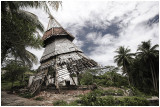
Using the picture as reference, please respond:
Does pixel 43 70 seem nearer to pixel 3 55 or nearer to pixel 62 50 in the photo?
pixel 62 50

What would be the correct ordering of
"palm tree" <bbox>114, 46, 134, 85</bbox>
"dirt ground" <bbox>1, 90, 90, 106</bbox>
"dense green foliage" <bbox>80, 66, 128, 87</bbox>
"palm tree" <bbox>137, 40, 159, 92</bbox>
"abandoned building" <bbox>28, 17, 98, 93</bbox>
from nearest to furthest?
"dirt ground" <bbox>1, 90, 90, 106</bbox>
"abandoned building" <bbox>28, 17, 98, 93</bbox>
"palm tree" <bbox>137, 40, 159, 92</bbox>
"dense green foliage" <bbox>80, 66, 128, 87</bbox>
"palm tree" <bbox>114, 46, 134, 85</bbox>

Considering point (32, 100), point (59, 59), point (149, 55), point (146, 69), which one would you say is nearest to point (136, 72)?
point (146, 69)

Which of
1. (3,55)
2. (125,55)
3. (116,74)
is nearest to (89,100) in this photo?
(3,55)

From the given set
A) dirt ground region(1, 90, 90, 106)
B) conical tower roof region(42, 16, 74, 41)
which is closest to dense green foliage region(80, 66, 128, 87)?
conical tower roof region(42, 16, 74, 41)

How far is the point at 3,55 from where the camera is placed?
703cm

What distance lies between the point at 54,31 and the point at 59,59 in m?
5.06

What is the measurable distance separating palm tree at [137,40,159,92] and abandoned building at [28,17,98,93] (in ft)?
49.5

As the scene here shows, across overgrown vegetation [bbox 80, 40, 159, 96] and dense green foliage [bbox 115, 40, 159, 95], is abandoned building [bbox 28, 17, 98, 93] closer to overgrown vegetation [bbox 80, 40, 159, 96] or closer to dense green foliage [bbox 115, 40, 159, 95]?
overgrown vegetation [bbox 80, 40, 159, 96]

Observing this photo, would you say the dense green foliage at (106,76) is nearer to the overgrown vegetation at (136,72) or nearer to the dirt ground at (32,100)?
the overgrown vegetation at (136,72)

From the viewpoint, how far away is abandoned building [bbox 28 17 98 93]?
36.2ft

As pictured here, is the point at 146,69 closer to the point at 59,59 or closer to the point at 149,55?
the point at 149,55

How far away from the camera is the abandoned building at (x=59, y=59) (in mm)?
11031

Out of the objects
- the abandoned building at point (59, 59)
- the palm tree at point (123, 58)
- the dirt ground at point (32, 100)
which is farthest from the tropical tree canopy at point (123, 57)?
the dirt ground at point (32, 100)

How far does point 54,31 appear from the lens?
14586mm
